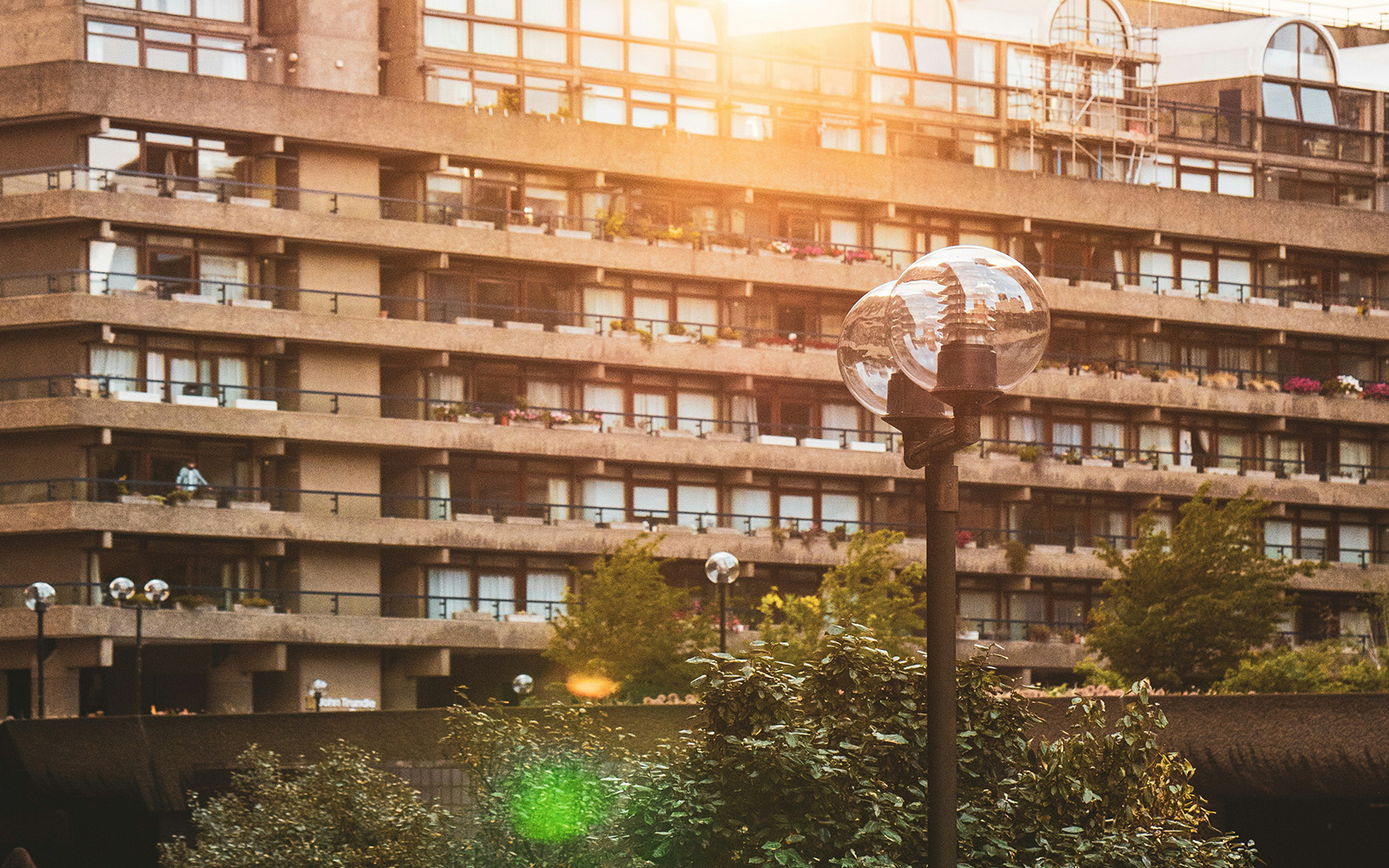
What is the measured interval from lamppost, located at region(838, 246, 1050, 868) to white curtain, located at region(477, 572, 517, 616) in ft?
164

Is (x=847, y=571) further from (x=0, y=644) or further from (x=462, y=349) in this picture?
(x=0, y=644)

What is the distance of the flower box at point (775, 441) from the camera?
62438 mm

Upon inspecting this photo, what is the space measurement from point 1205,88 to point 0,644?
47.9 m

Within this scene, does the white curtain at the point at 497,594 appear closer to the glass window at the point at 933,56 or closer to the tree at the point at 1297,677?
the tree at the point at 1297,677

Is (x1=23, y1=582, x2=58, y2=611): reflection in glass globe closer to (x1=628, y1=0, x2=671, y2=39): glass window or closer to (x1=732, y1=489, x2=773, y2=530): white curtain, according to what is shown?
(x1=732, y1=489, x2=773, y2=530): white curtain

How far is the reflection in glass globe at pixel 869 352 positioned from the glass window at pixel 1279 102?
68.4 m

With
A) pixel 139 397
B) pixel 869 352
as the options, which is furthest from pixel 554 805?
pixel 139 397

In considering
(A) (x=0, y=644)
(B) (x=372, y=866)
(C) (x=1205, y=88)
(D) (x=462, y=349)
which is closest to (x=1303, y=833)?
(B) (x=372, y=866)

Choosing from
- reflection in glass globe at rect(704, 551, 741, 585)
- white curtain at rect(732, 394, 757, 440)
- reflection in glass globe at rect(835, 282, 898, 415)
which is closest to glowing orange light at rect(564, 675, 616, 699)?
reflection in glass globe at rect(704, 551, 741, 585)

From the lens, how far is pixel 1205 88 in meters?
75.4

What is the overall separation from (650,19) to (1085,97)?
16996 millimetres

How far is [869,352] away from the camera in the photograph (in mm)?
10148

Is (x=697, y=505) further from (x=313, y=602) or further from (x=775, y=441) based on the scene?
(x=313, y=602)

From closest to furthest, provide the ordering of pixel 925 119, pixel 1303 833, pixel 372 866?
1. pixel 372 866
2. pixel 1303 833
3. pixel 925 119
